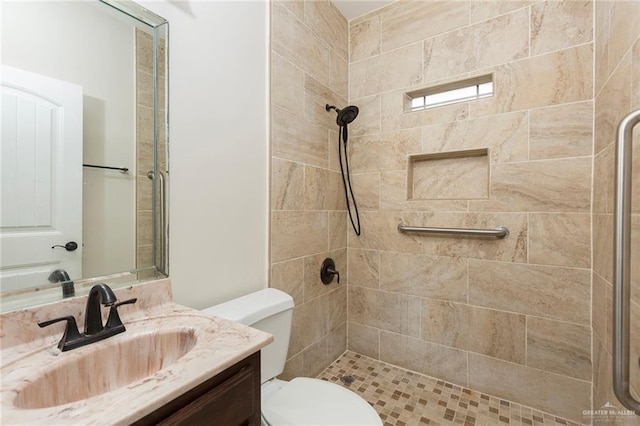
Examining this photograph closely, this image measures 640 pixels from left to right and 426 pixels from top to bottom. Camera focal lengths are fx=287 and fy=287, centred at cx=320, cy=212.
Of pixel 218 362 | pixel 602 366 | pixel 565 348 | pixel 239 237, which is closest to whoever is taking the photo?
pixel 218 362

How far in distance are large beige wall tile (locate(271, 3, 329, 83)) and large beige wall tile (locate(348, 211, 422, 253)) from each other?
1.00m

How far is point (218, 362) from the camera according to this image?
0.67m

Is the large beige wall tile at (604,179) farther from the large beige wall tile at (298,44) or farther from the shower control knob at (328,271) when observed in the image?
the large beige wall tile at (298,44)

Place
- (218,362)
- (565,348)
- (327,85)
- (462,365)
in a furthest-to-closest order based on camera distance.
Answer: (327,85)
(462,365)
(565,348)
(218,362)

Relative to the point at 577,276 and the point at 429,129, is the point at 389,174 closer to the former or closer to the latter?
the point at 429,129

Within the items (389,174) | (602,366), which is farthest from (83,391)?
(602,366)

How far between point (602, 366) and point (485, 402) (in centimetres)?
61

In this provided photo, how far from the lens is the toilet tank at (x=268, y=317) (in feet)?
3.70

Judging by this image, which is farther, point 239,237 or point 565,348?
point 565,348

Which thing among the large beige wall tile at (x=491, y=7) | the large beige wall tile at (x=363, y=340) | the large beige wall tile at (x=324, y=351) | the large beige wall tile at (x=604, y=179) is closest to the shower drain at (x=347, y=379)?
the large beige wall tile at (x=324, y=351)

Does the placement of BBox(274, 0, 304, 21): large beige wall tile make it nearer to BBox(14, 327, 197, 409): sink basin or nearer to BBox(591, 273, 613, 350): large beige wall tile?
BBox(14, 327, 197, 409): sink basin

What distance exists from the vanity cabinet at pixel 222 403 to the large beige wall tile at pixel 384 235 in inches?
53.7

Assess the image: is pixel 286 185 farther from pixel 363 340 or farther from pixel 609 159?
pixel 609 159

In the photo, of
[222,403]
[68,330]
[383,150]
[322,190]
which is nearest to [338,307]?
[322,190]
